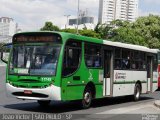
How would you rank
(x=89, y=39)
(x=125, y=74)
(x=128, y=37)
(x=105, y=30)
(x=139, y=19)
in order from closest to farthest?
1. (x=89, y=39)
2. (x=125, y=74)
3. (x=128, y=37)
4. (x=105, y=30)
5. (x=139, y=19)

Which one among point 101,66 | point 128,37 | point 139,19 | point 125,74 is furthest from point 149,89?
point 139,19

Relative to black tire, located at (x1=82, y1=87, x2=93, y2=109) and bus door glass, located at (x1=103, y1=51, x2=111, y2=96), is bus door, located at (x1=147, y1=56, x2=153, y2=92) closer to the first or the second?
bus door glass, located at (x1=103, y1=51, x2=111, y2=96)

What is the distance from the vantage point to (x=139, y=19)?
269 feet

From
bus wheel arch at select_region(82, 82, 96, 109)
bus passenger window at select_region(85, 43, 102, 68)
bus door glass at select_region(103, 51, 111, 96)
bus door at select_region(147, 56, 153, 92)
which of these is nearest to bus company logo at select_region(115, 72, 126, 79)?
bus door glass at select_region(103, 51, 111, 96)

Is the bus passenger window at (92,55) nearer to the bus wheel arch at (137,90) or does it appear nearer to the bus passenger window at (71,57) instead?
the bus passenger window at (71,57)

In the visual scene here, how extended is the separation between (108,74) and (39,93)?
180 inches

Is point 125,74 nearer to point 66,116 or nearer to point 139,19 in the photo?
point 66,116

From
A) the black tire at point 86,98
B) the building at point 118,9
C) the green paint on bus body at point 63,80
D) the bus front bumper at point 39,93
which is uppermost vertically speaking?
the building at point 118,9

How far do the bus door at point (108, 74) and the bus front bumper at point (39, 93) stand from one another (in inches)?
156

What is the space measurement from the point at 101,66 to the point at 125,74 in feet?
8.90

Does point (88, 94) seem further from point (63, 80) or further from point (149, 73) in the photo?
point (149, 73)

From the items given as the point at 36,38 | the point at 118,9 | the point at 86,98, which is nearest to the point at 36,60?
the point at 36,38

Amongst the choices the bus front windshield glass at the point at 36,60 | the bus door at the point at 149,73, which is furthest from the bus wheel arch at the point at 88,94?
the bus door at the point at 149,73

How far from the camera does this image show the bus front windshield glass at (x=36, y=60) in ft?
49.3
